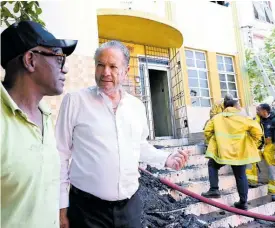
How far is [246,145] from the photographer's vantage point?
4445 mm

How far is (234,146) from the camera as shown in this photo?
446cm

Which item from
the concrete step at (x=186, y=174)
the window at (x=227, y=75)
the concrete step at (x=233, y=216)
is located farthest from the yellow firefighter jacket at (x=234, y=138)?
the window at (x=227, y=75)

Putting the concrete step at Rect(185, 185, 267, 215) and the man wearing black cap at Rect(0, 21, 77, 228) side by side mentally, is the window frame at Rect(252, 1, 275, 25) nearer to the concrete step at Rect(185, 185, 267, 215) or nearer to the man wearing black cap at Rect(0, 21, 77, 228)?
the concrete step at Rect(185, 185, 267, 215)

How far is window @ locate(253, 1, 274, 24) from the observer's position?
1180 cm

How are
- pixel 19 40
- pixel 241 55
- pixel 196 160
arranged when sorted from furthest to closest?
pixel 241 55, pixel 196 160, pixel 19 40

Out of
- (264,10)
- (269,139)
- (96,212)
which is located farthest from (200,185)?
(264,10)

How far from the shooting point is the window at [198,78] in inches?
366

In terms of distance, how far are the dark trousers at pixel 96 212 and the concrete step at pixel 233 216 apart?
2.29m

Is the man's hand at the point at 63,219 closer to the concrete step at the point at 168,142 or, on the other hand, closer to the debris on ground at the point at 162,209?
the debris on ground at the point at 162,209

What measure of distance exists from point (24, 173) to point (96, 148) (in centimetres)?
75

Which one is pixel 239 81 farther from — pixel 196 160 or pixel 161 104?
pixel 196 160

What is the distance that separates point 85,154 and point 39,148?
0.66m

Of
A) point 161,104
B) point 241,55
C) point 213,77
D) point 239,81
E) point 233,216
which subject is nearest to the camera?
point 233,216

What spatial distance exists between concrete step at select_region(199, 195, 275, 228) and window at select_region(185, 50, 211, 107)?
192 inches
